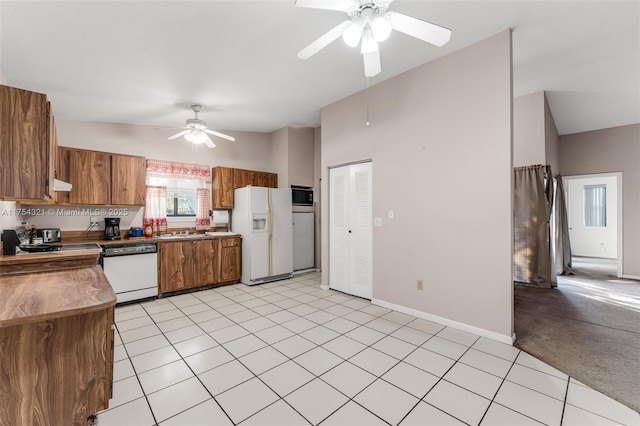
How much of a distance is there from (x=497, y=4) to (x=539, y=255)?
13.1ft

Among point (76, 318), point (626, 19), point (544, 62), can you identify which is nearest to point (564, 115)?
point (544, 62)

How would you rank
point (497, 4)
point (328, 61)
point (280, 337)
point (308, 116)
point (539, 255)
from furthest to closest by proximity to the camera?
point (308, 116)
point (539, 255)
point (328, 61)
point (280, 337)
point (497, 4)

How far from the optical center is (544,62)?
10.6 feet

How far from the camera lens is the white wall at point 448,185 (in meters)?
2.66

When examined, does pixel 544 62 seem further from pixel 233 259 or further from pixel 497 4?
pixel 233 259

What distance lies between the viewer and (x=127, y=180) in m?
4.11

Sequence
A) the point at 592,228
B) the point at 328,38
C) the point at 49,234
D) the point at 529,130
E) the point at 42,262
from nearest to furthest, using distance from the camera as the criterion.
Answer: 1. the point at 328,38
2. the point at 42,262
3. the point at 49,234
4. the point at 529,130
5. the point at 592,228

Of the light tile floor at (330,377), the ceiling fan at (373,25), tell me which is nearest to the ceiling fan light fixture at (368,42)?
the ceiling fan at (373,25)

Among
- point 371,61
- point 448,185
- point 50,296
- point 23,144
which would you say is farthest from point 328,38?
point 23,144

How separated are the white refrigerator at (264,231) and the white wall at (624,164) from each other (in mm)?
6210

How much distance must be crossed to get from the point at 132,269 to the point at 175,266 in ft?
1.83

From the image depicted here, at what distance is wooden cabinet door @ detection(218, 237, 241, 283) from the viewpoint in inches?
186

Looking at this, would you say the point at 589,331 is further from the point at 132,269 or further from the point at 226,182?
the point at 132,269

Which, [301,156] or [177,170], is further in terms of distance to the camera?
[301,156]
